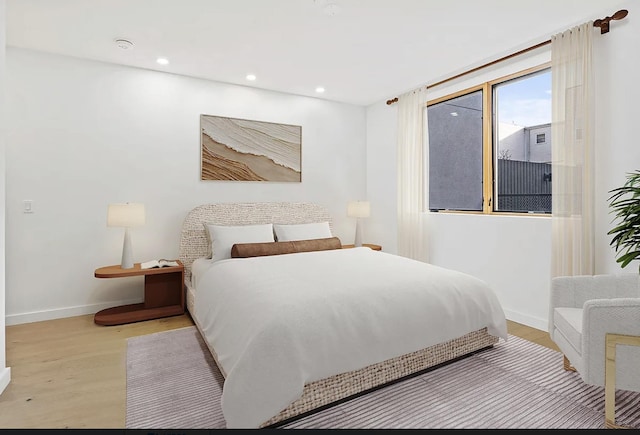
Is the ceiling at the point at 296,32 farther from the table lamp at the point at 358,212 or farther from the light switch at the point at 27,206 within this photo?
the table lamp at the point at 358,212

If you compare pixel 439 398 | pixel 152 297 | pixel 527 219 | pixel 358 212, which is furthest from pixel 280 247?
pixel 527 219

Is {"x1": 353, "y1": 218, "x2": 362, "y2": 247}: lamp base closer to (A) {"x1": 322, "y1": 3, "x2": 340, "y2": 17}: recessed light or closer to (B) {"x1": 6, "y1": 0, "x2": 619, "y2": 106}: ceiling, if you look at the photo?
(B) {"x1": 6, "y1": 0, "x2": 619, "y2": 106}: ceiling

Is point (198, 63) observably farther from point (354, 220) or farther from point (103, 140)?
point (354, 220)

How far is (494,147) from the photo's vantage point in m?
3.71

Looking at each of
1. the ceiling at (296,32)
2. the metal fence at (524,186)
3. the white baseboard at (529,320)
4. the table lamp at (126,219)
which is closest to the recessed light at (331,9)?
the ceiling at (296,32)

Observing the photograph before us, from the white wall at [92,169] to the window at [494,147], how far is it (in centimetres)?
232

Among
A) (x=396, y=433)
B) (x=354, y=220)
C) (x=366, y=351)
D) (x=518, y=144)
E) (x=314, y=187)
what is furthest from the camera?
(x=354, y=220)

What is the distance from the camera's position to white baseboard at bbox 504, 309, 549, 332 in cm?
311

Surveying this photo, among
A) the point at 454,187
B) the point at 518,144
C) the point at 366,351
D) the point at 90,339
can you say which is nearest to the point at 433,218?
the point at 454,187

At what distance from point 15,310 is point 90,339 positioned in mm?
1013

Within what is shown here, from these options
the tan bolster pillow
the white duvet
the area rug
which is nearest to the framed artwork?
the tan bolster pillow

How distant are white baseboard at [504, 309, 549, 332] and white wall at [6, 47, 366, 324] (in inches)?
123

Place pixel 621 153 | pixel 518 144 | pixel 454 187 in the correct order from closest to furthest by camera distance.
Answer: pixel 621 153
pixel 518 144
pixel 454 187

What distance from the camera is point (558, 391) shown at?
210cm
